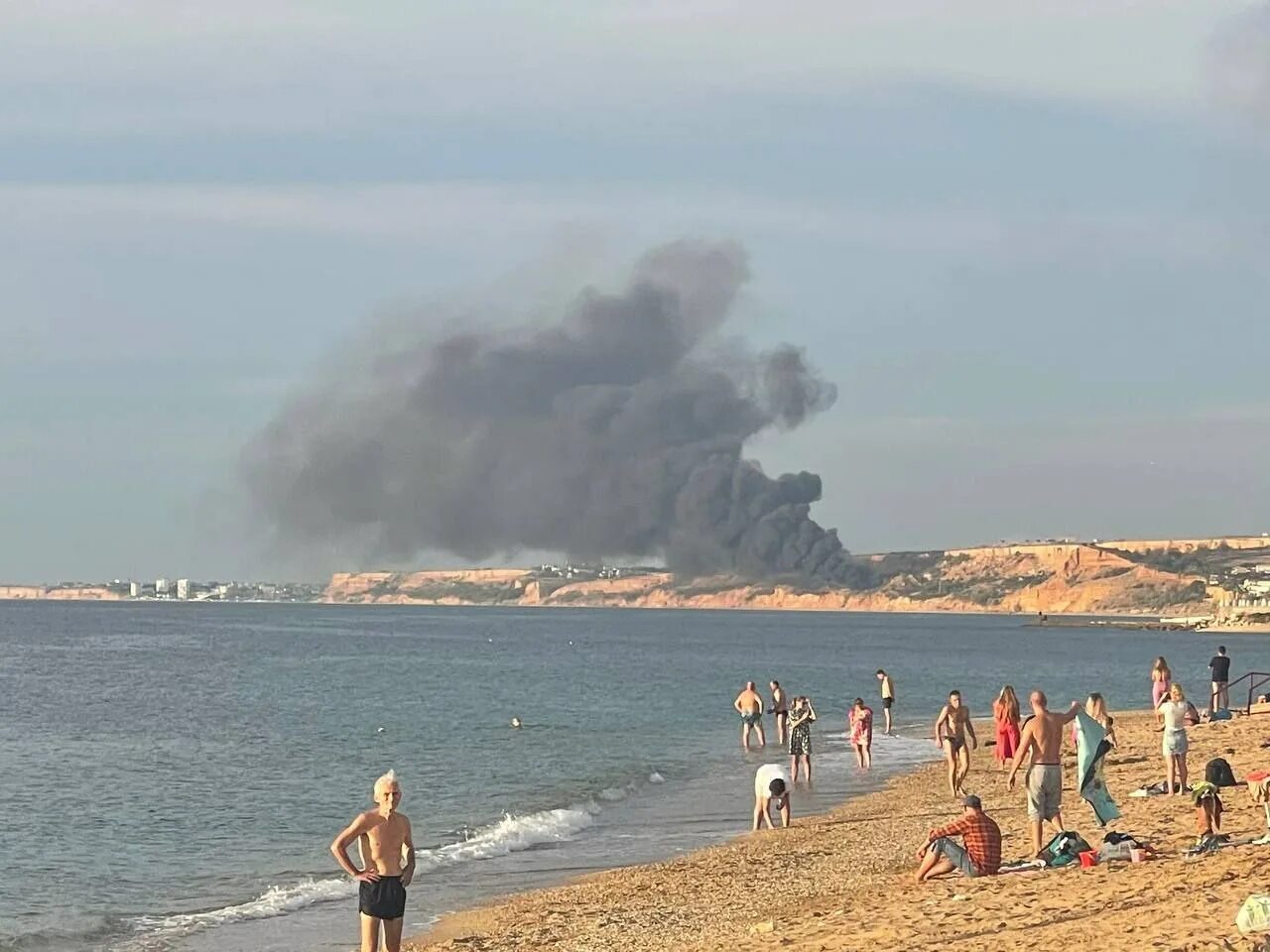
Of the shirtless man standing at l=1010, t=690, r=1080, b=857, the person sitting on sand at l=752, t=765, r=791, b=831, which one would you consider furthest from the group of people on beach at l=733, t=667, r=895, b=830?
the shirtless man standing at l=1010, t=690, r=1080, b=857

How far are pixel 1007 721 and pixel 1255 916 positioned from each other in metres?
11.8

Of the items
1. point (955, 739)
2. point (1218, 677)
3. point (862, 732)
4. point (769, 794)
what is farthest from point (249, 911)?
point (1218, 677)

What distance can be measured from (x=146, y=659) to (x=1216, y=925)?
84.7m

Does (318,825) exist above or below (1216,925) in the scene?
below

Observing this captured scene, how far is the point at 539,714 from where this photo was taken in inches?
1861

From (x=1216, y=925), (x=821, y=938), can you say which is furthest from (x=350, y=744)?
(x=1216, y=925)

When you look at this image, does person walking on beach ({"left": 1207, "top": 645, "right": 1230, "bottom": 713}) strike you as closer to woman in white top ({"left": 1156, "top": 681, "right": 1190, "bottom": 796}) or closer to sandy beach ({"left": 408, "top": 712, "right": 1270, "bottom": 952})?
sandy beach ({"left": 408, "top": 712, "right": 1270, "bottom": 952})

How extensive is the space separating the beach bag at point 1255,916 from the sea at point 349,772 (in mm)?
8873

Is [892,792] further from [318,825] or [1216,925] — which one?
[1216,925]

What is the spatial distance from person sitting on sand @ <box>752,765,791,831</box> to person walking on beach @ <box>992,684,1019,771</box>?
115 inches

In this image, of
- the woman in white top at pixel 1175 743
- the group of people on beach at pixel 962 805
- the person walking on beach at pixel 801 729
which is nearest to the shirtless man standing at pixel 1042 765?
the group of people on beach at pixel 962 805

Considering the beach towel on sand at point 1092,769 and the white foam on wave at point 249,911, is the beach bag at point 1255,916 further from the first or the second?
the white foam on wave at point 249,911

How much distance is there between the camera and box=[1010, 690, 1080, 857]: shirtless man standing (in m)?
14.6

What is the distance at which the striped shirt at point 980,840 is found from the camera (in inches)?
532
